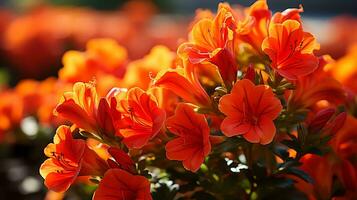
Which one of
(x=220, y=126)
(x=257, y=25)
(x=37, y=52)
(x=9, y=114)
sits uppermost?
(x=257, y=25)

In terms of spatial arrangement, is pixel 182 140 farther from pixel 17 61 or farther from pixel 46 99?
pixel 17 61

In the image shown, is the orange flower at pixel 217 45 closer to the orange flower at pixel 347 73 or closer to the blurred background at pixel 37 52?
the blurred background at pixel 37 52

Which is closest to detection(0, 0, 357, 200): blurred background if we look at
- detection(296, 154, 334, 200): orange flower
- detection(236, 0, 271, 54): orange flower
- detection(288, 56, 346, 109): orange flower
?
detection(236, 0, 271, 54): orange flower

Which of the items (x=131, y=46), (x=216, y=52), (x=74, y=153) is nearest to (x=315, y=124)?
(x=216, y=52)

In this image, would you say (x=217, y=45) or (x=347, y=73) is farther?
(x=347, y=73)

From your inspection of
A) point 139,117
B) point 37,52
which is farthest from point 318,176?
point 37,52

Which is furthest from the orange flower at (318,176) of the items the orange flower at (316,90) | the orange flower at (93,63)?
the orange flower at (93,63)

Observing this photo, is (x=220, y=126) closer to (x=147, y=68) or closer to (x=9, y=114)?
(x=147, y=68)
